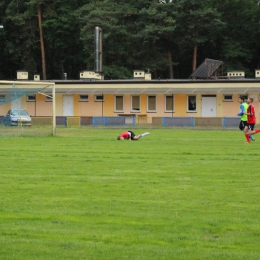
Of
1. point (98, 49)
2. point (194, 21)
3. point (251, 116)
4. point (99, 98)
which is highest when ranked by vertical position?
point (194, 21)

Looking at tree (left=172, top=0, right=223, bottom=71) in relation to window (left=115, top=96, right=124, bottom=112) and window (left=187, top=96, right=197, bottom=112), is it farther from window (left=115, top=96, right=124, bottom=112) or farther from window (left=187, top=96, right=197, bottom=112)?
window (left=115, top=96, right=124, bottom=112)

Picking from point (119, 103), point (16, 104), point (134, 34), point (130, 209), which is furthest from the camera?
point (134, 34)

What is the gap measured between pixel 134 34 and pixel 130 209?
67850 millimetres

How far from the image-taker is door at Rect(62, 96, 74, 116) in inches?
2457

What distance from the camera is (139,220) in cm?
977

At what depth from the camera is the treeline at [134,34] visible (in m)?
75.0

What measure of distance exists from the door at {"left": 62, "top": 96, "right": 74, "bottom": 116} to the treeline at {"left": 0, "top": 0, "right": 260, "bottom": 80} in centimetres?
1295

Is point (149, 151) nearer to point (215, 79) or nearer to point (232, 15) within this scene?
point (215, 79)

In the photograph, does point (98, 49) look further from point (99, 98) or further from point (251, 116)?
point (251, 116)

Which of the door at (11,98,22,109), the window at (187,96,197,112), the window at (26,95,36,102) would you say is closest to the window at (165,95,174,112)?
the window at (187,96,197,112)

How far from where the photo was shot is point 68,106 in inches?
2463

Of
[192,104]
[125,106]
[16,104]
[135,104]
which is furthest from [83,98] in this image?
[192,104]

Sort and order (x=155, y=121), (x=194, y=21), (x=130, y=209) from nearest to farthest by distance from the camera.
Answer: (x=130, y=209), (x=155, y=121), (x=194, y=21)

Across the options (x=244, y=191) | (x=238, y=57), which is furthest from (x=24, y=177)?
(x=238, y=57)
